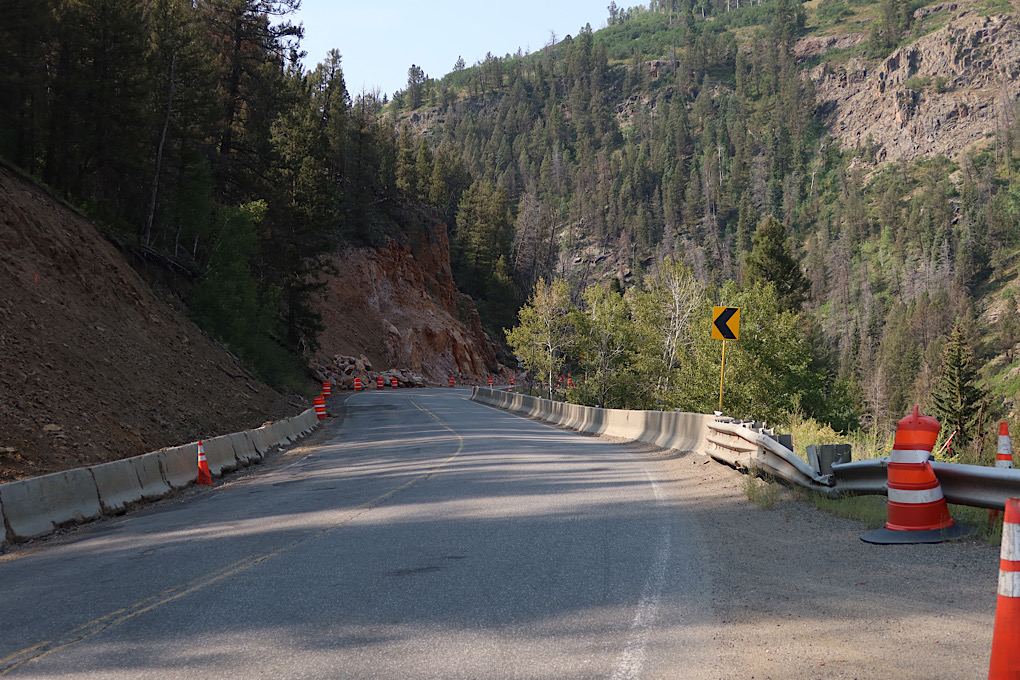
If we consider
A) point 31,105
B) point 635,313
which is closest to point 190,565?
point 31,105

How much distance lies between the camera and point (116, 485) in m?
12.0

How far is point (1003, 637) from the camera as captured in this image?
3.69m

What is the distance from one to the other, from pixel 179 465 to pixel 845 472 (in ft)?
35.4

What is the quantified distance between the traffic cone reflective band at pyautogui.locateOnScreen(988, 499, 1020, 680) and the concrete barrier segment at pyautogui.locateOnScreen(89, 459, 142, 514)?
11.1 meters

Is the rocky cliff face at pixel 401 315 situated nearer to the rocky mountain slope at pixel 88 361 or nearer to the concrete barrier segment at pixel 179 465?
the rocky mountain slope at pixel 88 361

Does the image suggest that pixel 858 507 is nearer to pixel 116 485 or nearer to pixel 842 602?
pixel 842 602

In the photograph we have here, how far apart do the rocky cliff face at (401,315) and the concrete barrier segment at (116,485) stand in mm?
49506

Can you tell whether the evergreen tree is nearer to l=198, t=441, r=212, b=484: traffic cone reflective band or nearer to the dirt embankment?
the dirt embankment

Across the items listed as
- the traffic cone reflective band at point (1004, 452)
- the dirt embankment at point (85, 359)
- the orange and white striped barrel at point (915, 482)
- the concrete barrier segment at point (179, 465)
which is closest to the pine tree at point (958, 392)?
the dirt embankment at point (85, 359)

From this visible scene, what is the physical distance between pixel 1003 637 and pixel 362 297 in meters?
70.7

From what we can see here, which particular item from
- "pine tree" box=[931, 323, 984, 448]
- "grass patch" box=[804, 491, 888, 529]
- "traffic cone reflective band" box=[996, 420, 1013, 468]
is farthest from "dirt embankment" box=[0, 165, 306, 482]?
"pine tree" box=[931, 323, 984, 448]

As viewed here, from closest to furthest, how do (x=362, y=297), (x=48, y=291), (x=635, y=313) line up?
(x=48, y=291), (x=635, y=313), (x=362, y=297)

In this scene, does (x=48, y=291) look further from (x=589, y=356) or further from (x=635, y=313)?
(x=635, y=313)

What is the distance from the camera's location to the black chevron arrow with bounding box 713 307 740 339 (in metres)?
17.8
